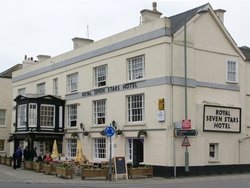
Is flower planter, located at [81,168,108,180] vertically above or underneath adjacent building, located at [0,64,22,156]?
underneath

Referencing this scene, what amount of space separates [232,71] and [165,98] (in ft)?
21.8

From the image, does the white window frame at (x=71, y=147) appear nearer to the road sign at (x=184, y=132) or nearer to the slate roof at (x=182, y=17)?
the road sign at (x=184, y=132)

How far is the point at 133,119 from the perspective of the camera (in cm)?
3036

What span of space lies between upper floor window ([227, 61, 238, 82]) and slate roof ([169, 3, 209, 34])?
13.6 feet

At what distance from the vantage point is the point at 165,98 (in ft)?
90.3

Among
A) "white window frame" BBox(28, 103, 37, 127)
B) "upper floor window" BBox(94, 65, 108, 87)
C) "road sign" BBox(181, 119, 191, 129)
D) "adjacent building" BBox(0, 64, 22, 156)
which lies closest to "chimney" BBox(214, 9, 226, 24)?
"upper floor window" BBox(94, 65, 108, 87)

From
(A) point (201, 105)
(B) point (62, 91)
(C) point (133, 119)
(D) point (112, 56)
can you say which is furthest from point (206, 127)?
(B) point (62, 91)

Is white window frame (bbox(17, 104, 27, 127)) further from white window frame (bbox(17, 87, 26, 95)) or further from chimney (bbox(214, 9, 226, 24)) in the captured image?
chimney (bbox(214, 9, 226, 24))

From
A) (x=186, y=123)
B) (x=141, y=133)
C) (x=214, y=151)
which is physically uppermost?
(x=186, y=123)

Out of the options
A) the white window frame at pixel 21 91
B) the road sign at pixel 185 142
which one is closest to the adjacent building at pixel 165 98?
the road sign at pixel 185 142

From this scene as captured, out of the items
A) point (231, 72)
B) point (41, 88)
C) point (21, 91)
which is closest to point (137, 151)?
point (231, 72)

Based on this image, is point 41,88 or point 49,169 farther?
point 41,88

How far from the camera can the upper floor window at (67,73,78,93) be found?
37125mm

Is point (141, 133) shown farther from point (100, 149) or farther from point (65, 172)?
point (100, 149)
